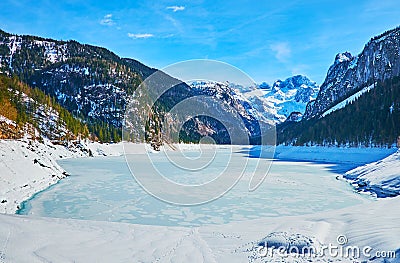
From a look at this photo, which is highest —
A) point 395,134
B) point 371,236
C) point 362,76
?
point 362,76

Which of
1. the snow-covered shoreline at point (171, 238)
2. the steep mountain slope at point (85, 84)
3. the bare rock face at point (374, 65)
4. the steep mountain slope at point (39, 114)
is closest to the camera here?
the snow-covered shoreline at point (171, 238)

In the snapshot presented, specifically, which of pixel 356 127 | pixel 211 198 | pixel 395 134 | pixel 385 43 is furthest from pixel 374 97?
pixel 211 198

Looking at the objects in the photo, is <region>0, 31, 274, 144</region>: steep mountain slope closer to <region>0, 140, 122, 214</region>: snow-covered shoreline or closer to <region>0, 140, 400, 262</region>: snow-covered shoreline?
<region>0, 140, 122, 214</region>: snow-covered shoreline

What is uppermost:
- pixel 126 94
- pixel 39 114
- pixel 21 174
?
pixel 126 94

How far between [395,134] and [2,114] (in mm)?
84166

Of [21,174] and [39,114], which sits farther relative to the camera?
[39,114]

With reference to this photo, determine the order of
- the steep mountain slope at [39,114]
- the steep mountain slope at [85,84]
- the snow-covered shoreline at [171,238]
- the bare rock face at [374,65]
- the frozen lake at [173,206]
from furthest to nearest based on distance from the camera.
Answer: the steep mountain slope at [85,84] → the bare rock face at [374,65] → the steep mountain slope at [39,114] → the frozen lake at [173,206] → the snow-covered shoreline at [171,238]

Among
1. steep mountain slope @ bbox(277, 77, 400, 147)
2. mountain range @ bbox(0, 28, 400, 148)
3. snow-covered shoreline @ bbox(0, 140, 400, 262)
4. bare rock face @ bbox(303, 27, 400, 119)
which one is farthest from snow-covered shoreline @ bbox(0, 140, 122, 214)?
bare rock face @ bbox(303, 27, 400, 119)

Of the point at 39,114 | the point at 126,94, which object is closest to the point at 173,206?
the point at 39,114

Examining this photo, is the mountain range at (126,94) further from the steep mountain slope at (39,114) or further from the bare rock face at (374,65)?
the steep mountain slope at (39,114)

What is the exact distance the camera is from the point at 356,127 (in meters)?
84.0

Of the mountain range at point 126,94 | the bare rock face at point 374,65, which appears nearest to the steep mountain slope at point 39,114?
the mountain range at point 126,94

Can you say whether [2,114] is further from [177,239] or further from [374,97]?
[374,97]

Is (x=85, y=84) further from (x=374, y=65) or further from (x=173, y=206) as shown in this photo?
(x=173, y=206)
